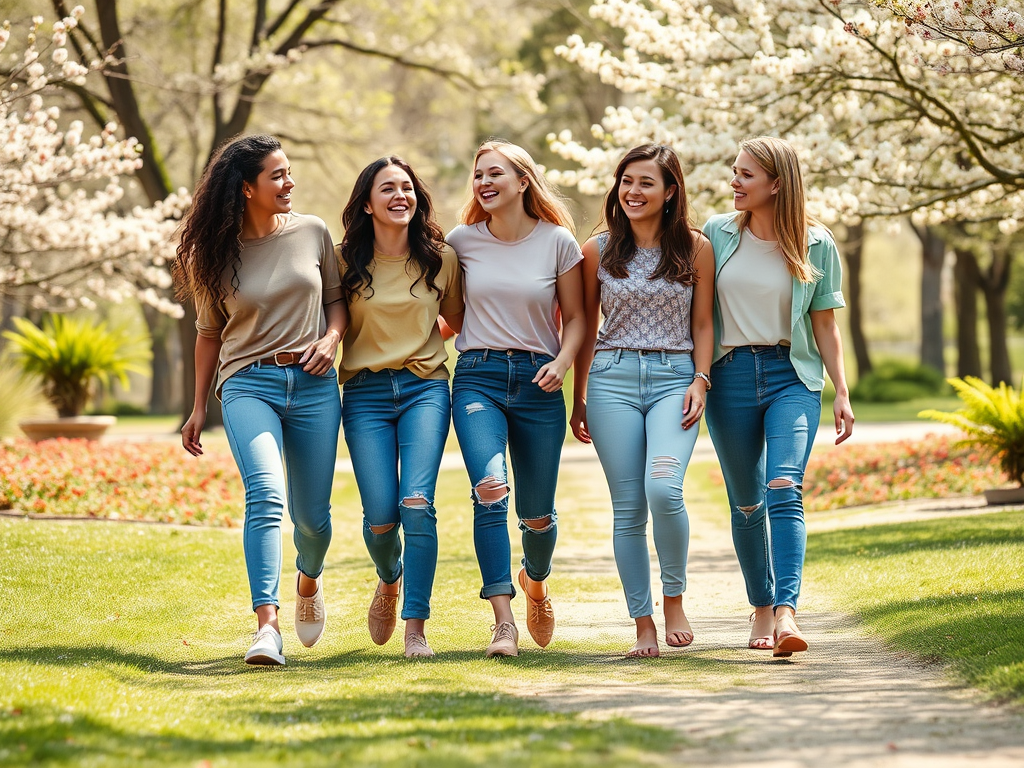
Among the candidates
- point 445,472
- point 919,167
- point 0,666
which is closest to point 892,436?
point 445,472

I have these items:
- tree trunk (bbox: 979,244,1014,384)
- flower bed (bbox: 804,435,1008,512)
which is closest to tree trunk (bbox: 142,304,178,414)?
tree trunk (bbox: 979,244,1014,384)

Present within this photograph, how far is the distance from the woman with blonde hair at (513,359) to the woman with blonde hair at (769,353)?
73 centimetres

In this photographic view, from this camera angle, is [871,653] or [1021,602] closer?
[871,653]

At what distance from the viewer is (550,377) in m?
5.21

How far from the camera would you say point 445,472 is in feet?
53.8

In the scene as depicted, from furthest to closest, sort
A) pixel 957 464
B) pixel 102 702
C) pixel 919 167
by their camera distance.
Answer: pixel 957 464, pixel 919 167, pixel 102 702

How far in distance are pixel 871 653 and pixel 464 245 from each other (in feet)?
8.92

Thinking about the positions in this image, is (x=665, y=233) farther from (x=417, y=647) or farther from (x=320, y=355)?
(x=417, y=647)

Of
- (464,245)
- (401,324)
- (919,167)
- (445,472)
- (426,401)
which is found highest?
(919,167)

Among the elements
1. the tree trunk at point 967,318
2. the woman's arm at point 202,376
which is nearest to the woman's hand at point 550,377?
the woman's arm at point 202,376

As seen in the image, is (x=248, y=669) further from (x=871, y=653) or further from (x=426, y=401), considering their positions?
(x=871, y=653)

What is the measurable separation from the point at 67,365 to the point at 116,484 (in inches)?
215

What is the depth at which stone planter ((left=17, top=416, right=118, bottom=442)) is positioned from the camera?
16109mm

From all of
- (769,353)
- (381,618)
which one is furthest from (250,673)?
(769,353)
